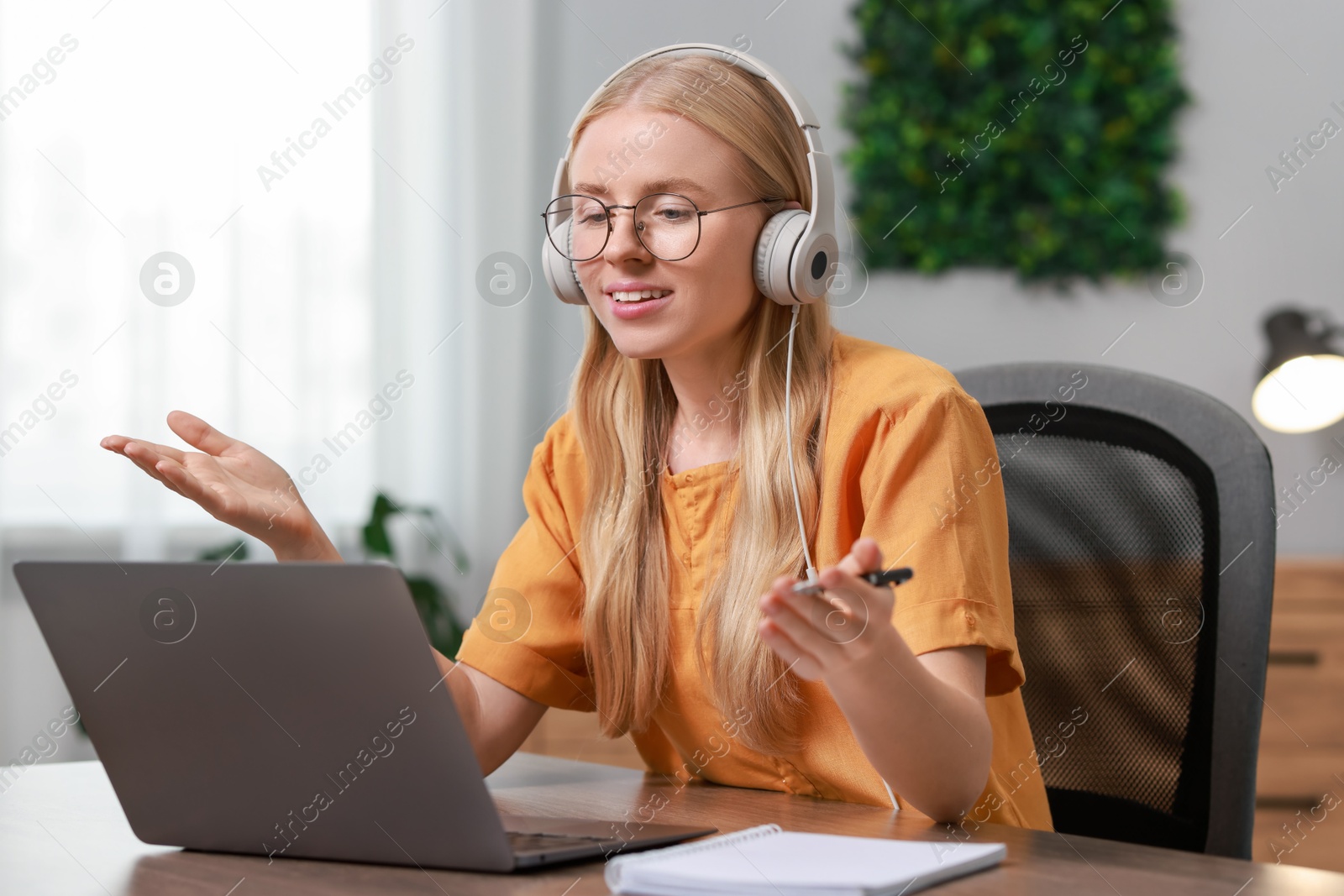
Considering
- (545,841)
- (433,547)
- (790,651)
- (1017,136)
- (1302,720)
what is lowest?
(1302,720)

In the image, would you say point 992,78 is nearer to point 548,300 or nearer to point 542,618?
point 548,300

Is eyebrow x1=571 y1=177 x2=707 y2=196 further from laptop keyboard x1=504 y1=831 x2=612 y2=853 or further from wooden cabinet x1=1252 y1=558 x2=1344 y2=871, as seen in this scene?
wooden cabinet x1=1252 y1=558 x2=1344 y2=871

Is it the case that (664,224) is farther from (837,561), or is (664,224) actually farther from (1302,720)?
(1302,720)

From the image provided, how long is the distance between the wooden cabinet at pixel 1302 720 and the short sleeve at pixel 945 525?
4.19 feet

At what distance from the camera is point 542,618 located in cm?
116

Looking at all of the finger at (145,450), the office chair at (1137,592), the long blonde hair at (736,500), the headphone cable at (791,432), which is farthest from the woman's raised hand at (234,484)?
the office chair at (1137,592)

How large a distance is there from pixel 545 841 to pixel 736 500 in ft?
1.45

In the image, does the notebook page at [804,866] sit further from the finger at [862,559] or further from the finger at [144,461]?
the finger at [144,461]

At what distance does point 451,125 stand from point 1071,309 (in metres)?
1.49

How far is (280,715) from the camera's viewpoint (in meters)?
0.66

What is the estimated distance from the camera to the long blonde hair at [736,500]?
101 centimetres

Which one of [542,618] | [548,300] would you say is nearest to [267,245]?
[548,300]

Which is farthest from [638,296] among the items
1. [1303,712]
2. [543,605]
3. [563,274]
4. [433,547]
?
[1303,712]

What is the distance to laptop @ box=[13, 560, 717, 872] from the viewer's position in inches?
24.4
